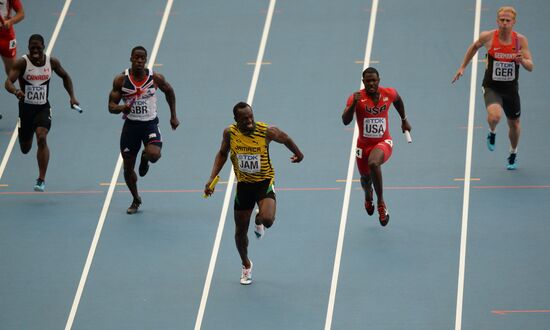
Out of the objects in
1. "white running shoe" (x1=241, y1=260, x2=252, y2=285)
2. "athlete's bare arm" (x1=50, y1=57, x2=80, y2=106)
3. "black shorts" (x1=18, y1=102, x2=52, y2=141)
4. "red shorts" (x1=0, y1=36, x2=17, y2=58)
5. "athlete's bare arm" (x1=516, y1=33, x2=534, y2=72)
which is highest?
"athlete's bare arm" (x1=516, y1=33, x2=534, y2=72)

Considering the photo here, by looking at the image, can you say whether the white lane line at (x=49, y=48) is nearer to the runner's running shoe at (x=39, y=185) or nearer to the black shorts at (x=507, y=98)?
the runner's running shoe at (x=39, y=185)

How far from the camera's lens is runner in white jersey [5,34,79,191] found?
16.3 metres

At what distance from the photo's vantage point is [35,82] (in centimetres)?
1644

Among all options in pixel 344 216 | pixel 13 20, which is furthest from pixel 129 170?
pixel 13 20

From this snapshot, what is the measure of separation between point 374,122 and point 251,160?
1691 mm

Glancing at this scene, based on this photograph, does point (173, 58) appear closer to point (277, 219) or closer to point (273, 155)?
point (273, 155)

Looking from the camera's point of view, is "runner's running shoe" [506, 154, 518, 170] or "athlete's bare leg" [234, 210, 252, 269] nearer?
"athlete's bare leg" [234, 210, 252, 269]

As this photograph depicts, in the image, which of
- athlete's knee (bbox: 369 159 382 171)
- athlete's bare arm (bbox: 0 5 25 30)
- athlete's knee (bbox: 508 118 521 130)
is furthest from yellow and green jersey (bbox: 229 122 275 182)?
athlete's bare arm (bbox: 0 5 25 30)

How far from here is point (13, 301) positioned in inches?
577

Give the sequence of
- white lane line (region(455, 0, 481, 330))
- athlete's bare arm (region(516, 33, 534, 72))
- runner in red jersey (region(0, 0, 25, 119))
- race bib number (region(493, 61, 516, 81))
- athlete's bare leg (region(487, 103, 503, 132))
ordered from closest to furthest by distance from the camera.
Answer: white lane line (region(455, 0, 481, 330))
athlete's bare arm (region(516, 33, 534, 72))
athlete's bare leg (region(487, 103, 503, 132))
race bib number (region(493, 61, 516, 81))
runner in red jersey (region(0, 0, 25, 119))

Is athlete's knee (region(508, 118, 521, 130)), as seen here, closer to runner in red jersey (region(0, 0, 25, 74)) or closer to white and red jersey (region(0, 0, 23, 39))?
runner in red jersey (region(0, 0, 25, 74))

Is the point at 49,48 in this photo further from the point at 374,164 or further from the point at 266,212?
the point at 266,212

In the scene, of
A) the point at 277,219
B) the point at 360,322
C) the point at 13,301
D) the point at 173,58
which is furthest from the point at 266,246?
the point at 173,58

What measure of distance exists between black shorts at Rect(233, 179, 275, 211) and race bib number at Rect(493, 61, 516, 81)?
151 inches
